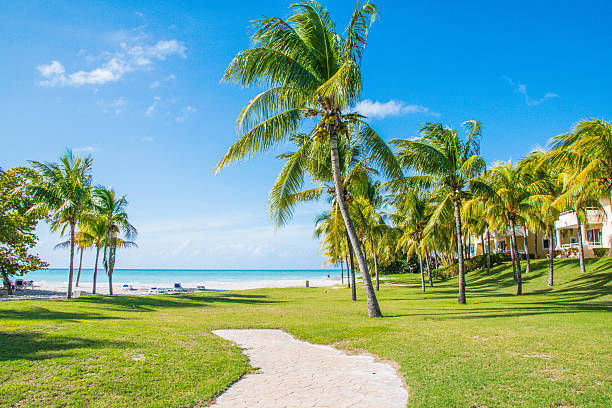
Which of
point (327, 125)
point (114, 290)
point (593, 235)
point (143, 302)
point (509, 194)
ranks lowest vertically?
point (114, 290)

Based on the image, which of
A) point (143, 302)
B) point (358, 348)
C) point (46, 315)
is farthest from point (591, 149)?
point (143, 302)

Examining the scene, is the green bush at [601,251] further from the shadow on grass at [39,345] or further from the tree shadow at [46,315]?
the shadow on grass at [39,345]

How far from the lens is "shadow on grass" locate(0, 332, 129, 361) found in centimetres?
649

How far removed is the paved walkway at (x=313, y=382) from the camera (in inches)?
206

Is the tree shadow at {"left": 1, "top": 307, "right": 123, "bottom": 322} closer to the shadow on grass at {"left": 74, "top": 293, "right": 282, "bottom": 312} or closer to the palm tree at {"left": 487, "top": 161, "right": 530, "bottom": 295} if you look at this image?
the shadow on grass at {"left": 74, "top": 293, "right": 282, "bottom": 312}

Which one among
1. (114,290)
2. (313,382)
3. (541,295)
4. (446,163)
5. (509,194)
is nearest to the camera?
(313,382)

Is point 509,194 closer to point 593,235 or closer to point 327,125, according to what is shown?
point 327,125

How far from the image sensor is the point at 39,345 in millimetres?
7270

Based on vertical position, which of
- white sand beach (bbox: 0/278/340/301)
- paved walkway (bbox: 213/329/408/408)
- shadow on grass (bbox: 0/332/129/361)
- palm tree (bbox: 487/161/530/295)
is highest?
palm tree (bbox: 487/161/530/295)

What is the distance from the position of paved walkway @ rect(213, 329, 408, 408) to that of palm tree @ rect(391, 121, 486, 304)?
35.7 ft

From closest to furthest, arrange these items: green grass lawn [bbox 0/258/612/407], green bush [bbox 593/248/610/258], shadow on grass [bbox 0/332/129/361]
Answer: green grass lawn [bbox 0/258/612/407], shadow on grass [bbox 0/332/129/361], green bush [bbox 593/248/610/258]

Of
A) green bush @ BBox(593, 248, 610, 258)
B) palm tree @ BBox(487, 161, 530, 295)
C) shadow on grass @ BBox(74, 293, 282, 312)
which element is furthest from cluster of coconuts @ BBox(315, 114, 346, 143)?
green bush @ BBox(593, 248, 610, 258)

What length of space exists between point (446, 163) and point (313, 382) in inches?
543

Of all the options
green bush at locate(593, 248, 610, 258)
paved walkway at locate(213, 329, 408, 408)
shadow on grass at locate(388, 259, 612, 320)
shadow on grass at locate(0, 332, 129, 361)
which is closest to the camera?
paved walkway at locate(213, 329, 408, 408)
